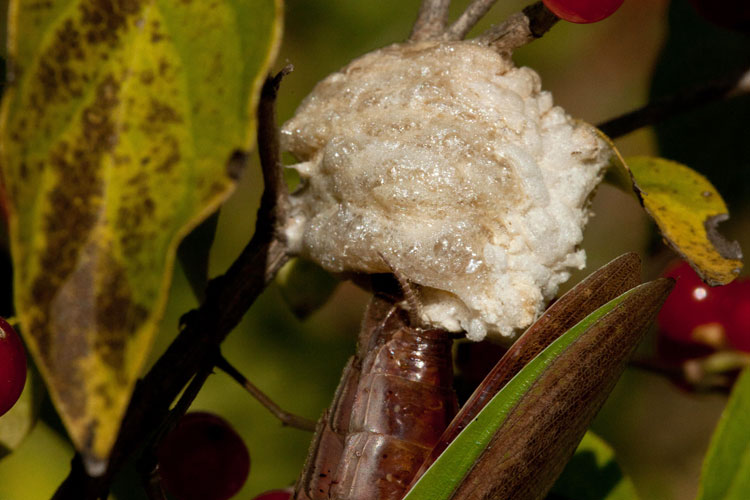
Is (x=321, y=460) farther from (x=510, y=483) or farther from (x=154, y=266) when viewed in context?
(x=154, y=266)

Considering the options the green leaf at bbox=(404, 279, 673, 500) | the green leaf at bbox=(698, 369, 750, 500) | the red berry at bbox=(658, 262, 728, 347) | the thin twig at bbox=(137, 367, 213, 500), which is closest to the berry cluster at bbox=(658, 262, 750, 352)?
the red berry at bbox=(658, 262, 728, 347)

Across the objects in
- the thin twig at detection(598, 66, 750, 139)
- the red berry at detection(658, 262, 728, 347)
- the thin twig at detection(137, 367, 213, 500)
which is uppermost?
the thin twig at detection(598, 66, 750, 139)

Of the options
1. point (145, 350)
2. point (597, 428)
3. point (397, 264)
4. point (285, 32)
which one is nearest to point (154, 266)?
point (145, 350)

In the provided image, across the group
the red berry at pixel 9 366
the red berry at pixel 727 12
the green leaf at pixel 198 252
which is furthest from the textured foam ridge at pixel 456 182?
the red berry at pixel 727 12

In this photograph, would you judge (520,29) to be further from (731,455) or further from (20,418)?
(20,418)

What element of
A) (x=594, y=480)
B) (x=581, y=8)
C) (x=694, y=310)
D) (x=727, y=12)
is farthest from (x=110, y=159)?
(x=694, y=310)

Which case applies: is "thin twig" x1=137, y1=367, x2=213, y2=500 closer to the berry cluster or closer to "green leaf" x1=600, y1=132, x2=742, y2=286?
"green leaf" x1=600, y1=132, x2=742, y2=286

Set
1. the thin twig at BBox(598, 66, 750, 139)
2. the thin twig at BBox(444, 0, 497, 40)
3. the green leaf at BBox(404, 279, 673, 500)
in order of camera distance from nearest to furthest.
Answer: the green leaf at BBox(404, 279, 673, 500) < the thin twig at BBox(444, 0, 497, 40) < the thin twig at BBox(598, 66, 750, 139)
